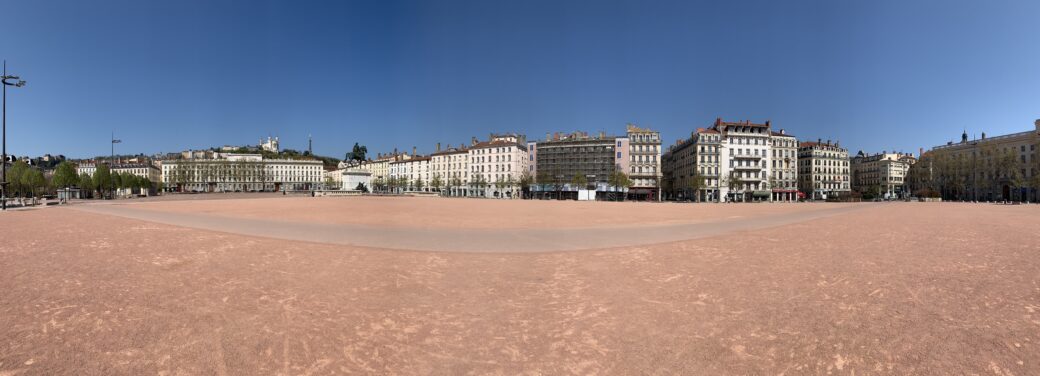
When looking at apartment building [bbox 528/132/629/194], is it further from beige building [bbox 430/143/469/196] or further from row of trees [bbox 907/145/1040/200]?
row of trees [bbox 907/145/1040/200]

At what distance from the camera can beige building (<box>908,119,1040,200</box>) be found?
75125mm

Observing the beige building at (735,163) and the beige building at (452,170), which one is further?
the beige building at (452,170)

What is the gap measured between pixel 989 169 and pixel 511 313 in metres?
114

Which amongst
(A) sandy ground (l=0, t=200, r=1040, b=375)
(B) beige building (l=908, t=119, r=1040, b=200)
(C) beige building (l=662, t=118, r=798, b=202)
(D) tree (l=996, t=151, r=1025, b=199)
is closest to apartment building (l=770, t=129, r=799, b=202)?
(C) beige building (l=662, t=118, r=798, b=202)

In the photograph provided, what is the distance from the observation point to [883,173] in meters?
118

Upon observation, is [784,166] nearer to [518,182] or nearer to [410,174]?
[518,182]

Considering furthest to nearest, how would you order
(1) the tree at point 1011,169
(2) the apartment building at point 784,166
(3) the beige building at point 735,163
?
Result: (2) the apartment building at point 784,166 < (3) the beige building at point 735,163 < (1) the tree at point 1011,169

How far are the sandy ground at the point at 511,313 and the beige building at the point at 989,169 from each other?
302 ft

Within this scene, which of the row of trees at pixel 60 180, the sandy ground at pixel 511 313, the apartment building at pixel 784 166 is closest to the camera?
the sandy ground at pixel 511 313

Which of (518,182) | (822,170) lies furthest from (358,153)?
(822,170)

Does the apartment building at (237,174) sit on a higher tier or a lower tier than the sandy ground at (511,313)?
→ higher

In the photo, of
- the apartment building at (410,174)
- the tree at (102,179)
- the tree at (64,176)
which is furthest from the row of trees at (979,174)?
the tree at (102,179)

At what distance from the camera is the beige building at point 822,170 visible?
104 metres

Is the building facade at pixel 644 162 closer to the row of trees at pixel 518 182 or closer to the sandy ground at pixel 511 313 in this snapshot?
the row of trees at pixel 518 182
